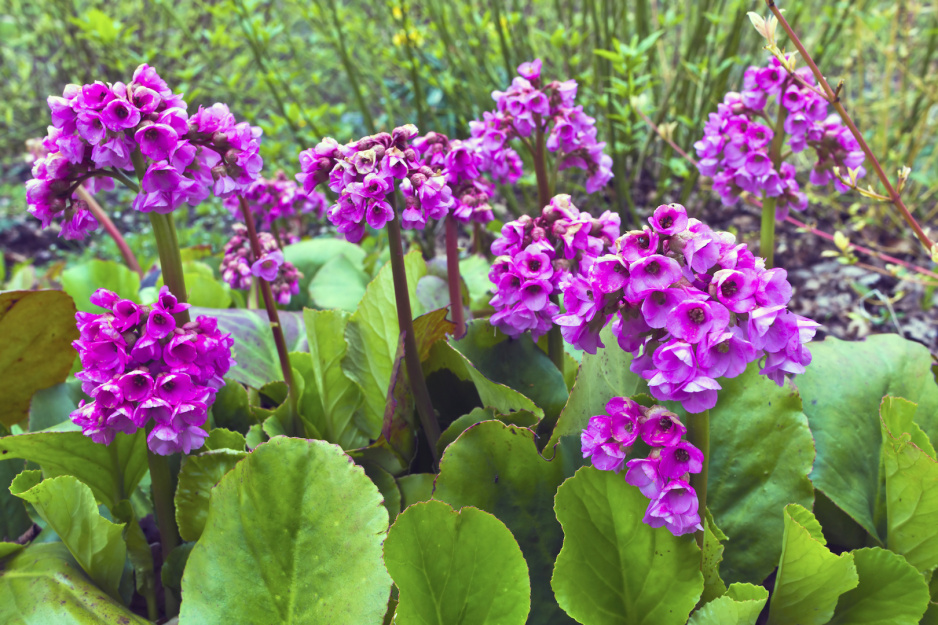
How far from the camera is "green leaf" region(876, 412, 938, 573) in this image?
36.4 inches

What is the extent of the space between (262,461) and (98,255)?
329 centimetres

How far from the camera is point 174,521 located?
108cm

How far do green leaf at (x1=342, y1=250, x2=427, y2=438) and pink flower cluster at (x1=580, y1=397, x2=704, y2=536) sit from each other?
0.60 meters

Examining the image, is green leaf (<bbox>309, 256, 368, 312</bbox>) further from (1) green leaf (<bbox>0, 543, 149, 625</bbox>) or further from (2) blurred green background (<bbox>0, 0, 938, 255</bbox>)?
(1) green leaf (<bbox>0, 543, 149, 625</bbox>)

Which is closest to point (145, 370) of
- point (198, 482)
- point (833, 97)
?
point (198, 482)

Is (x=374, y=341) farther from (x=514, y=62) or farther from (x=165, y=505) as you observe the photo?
(x=514, y=62)

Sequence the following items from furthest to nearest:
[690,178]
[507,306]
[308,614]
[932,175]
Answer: [932,175] < [690,178] < [507,306] < [308,614]

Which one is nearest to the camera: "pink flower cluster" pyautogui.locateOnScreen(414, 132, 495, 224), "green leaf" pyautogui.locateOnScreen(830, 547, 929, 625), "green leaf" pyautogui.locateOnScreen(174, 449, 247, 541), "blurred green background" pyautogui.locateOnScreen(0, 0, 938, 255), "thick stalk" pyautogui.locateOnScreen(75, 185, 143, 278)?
"green leaf" pyautogui.locateOnScreen(830, 547, 929, 625)

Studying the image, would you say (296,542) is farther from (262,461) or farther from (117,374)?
(117,374)

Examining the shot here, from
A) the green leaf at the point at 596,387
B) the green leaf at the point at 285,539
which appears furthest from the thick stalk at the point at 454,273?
the green leaf at the point at 285,539

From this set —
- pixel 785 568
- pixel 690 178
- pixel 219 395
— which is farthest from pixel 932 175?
pixel 219 395

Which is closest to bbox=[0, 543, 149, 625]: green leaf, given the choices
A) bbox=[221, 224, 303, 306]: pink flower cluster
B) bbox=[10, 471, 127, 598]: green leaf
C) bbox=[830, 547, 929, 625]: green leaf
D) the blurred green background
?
bbox=[10, 471, 127, 598]: green leaf

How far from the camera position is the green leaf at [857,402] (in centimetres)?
111

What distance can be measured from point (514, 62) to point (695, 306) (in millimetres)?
2675
